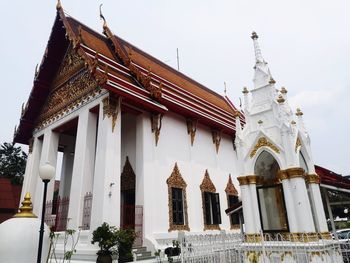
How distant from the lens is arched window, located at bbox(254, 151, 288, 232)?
5.72 metres

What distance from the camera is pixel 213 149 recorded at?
12984 millimetres

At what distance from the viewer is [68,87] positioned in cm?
1186

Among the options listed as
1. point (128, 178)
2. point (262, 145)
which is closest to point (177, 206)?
point (128, 178)

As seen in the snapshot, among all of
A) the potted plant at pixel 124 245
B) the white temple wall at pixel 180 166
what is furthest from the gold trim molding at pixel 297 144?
the white temple wall at pixel 180 166

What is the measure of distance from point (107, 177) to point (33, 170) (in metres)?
6.46

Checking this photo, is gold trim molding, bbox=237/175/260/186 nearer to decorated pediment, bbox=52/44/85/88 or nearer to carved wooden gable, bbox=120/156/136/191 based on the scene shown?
carved wooden gable, bbox=120/156/136/191

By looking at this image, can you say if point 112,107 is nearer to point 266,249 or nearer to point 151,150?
point 151,150

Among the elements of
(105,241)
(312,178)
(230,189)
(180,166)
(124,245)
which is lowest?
(124,245)

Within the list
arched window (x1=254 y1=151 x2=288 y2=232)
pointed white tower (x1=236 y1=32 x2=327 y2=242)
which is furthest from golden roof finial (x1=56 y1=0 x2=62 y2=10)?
arched window (x1=254 y1=151 x2=288 y2=232)

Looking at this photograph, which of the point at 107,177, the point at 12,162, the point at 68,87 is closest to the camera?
the point at 107,177

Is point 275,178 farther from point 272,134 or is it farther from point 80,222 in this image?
point 80,222

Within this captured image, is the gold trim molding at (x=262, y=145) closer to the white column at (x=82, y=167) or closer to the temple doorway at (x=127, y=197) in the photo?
the temple doorway at (x=127, y=197)

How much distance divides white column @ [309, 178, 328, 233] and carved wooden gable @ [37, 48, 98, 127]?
7.41m

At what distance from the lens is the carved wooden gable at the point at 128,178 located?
9.90m
